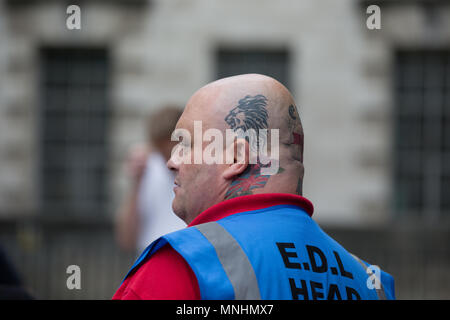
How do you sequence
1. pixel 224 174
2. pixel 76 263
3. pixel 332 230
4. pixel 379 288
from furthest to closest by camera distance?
pixel 332 230 < pixel 76 263 < pixel 379 288 < pixel 224 174

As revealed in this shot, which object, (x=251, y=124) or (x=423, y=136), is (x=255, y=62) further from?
(x=251, y=124)

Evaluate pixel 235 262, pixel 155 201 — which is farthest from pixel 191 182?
pixel 155 201

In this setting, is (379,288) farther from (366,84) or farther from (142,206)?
(366,84)

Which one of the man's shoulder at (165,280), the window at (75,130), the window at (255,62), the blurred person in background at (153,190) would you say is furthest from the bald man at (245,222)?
the window at (75,130)

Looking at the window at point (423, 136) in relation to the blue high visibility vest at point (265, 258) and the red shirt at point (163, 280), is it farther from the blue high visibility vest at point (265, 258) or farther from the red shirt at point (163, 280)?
the red shirt at point (163, 280)

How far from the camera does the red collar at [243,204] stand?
187 centimetres

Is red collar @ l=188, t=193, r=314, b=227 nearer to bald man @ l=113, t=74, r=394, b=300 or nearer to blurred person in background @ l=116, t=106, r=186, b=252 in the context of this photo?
bald man @ l=113, t=74, r=394, b=300

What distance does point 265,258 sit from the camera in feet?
5.65

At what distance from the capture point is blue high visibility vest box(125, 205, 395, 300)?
5.47 ft

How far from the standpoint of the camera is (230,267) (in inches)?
66.5

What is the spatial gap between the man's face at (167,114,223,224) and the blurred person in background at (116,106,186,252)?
2.37 metres

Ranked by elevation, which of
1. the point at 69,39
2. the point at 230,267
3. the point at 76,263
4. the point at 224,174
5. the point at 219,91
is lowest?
the point at 76,263

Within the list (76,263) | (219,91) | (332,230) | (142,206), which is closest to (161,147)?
(142,206)
